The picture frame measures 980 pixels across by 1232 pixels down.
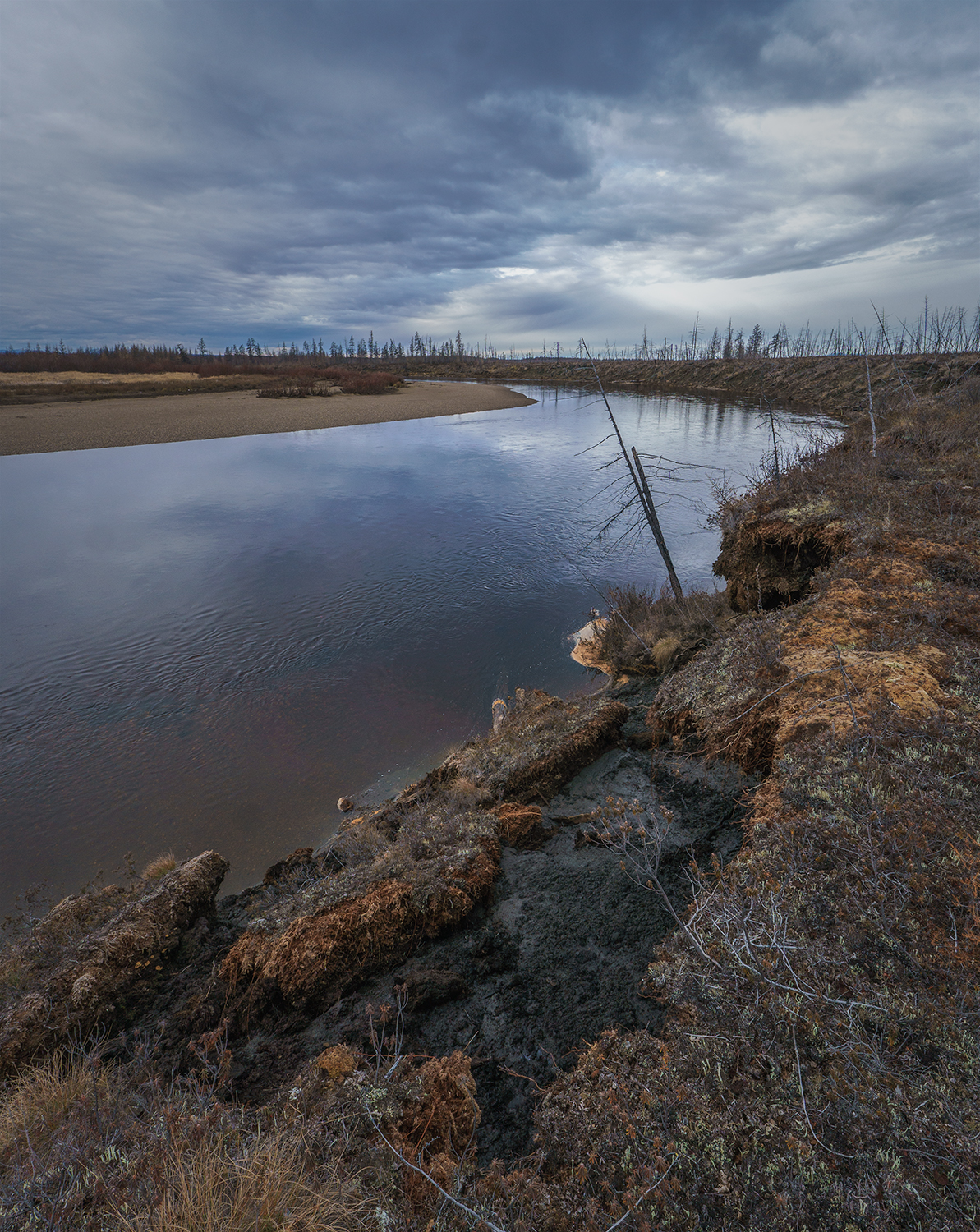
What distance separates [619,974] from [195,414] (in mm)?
49116

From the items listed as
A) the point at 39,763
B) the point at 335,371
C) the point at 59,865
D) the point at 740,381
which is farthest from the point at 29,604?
the point at 740,381

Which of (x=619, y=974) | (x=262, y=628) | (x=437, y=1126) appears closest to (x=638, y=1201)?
(x=437, y=1126)

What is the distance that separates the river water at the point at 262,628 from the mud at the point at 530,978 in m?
3.60

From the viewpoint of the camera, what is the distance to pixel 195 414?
42781 millimetres

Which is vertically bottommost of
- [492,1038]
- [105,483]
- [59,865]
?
[59,865]

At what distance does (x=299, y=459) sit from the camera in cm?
3169

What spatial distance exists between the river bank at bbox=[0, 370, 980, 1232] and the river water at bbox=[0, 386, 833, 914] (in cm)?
192

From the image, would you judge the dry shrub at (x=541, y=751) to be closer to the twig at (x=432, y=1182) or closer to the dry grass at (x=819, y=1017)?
the dry grass at (x=819, y=1017)

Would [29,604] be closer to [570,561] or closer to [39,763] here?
[39,763]

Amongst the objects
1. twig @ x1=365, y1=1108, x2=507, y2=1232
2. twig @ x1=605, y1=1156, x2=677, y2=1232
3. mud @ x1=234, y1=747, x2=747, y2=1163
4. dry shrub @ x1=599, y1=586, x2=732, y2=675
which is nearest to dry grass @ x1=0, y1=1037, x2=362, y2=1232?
twig @ x1=365, y1=1108, x2=507, y2=1232

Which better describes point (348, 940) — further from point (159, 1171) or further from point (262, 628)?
point (262, 628)

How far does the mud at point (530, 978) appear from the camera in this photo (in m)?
3.16

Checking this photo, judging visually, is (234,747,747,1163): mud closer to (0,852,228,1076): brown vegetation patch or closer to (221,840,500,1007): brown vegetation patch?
(221,840,500,1007): brown vegetation patch

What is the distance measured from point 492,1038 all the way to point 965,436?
15.5m
